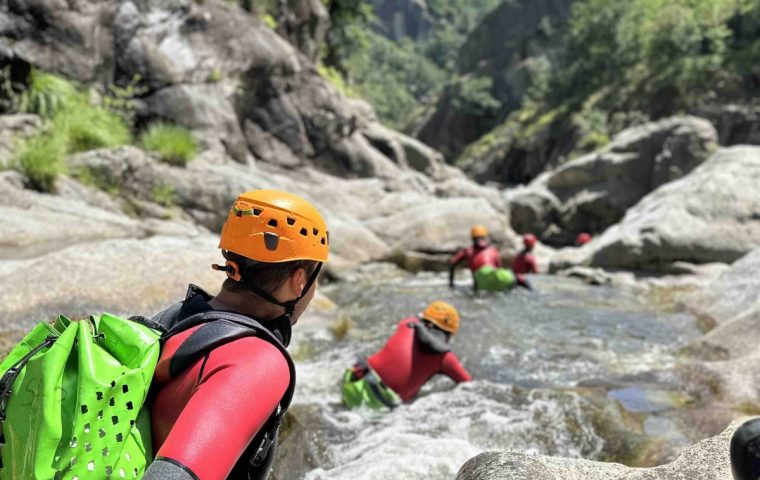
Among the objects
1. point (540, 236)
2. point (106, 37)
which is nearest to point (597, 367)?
point (106, 37)

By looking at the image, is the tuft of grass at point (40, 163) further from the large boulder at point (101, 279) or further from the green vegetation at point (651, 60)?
the green vegetation at point (651, 60)

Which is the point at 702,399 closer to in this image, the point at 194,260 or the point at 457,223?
the point at 194,260

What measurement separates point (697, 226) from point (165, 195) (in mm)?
12567

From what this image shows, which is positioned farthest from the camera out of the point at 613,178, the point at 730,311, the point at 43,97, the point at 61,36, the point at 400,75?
the point at 400,75

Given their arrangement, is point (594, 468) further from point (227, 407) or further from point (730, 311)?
point (730, 311)

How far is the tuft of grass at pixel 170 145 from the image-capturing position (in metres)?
Result: 14.2

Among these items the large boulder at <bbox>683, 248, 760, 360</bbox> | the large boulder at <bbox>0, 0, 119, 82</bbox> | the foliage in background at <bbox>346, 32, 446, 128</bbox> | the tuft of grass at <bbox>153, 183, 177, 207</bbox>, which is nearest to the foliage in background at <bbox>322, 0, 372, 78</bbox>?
the large boulder at <bbox>0, 0, 119, 82</bbox>

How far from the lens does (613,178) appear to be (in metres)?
27.3

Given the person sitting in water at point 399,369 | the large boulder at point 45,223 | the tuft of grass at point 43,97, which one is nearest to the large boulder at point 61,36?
the tuft of grass at point 43,97

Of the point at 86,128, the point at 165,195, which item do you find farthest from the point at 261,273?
the point at 86,128

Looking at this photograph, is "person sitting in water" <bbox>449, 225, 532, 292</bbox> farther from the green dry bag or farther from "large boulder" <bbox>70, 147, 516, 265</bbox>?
the green dry bag

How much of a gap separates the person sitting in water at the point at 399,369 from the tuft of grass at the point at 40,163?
311 inches

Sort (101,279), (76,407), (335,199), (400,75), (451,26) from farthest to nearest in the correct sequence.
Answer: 1. (451,26)
2. (400,75)
3. (335,199)
4. (101,279)
5. (76,407)

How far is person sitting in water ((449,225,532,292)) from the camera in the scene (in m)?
12.0
